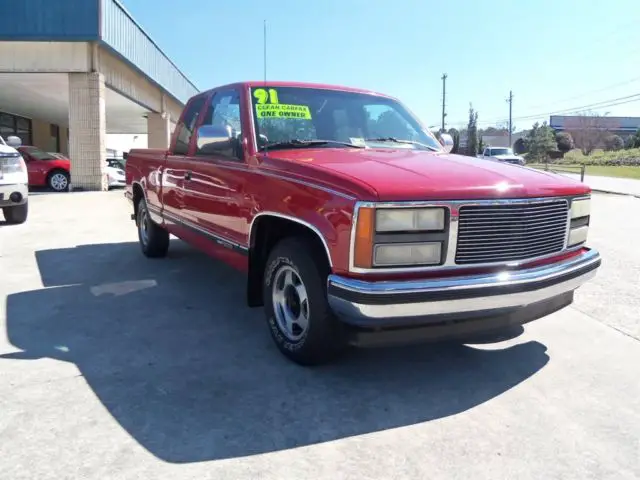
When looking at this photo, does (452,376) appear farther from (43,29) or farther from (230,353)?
(43,29)

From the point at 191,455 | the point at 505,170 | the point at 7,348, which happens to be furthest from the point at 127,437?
the point at 505,170

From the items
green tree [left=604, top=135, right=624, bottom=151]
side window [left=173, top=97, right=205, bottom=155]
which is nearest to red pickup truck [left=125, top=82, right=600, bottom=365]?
side window [left=173, top=97, right=205, bottom=155]

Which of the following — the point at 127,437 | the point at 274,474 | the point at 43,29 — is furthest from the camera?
the point at 43,29

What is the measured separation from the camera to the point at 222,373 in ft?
11.3

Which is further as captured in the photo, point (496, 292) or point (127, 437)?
point (496, 292)

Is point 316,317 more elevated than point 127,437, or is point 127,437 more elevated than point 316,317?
point 316,317

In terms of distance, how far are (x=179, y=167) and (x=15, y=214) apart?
5831 mm

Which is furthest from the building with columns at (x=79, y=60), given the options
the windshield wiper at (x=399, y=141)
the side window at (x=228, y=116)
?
the windshield wiper at (x=399, y=141)

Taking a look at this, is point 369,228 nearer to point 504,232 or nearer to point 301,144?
point 504,232

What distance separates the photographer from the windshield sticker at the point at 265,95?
4336mm

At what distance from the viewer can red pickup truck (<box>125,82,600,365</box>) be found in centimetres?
291

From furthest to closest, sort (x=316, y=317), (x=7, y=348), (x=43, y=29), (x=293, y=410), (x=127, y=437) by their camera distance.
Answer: (x=43, y=29) → (x=7, y=348) → (x=316, y=317) → (x=293, y=410) → (x=127, y=437)

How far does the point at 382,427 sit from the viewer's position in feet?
9.25

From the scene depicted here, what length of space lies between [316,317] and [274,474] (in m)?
0.99
